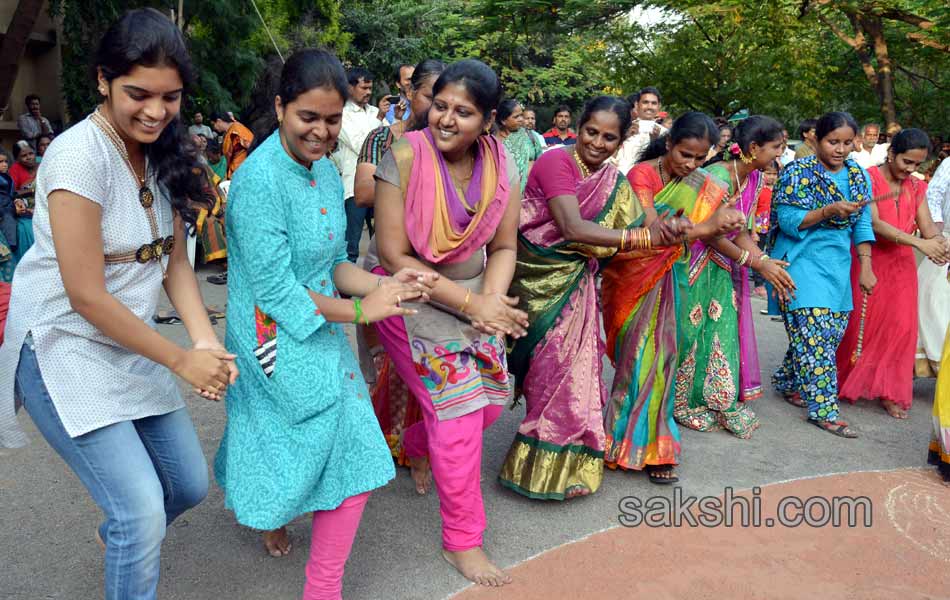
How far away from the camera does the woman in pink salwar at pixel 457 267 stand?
113 inches

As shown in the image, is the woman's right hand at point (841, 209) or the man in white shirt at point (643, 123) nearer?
the woman's right hand at point (841, 209)

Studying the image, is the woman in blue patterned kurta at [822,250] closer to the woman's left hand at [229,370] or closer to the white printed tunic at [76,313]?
the woman's left hand at [229,370]

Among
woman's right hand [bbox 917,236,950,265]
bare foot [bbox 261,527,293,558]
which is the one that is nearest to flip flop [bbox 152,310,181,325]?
bare foot [bbox 261,527,293,558]

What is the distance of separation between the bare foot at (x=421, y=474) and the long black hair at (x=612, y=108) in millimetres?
1693

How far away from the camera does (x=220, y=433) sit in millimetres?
4234

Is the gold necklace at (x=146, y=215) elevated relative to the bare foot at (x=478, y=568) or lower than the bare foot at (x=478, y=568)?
elevated

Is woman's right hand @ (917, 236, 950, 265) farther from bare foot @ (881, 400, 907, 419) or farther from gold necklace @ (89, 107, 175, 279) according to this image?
gold necklace @ (89, 107, 175, 279)

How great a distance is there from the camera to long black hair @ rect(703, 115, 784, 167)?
441cm

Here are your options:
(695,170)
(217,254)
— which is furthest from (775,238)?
(217,254)

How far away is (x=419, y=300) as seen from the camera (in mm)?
2654

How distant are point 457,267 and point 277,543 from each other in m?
1.26

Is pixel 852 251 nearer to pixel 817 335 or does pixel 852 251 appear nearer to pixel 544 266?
pixel 817 335

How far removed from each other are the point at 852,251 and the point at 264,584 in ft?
13.8

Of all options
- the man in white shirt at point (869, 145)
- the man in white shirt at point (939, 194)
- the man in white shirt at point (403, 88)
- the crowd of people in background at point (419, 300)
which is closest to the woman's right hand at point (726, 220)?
the crowd of people in background at point (419, 300)
